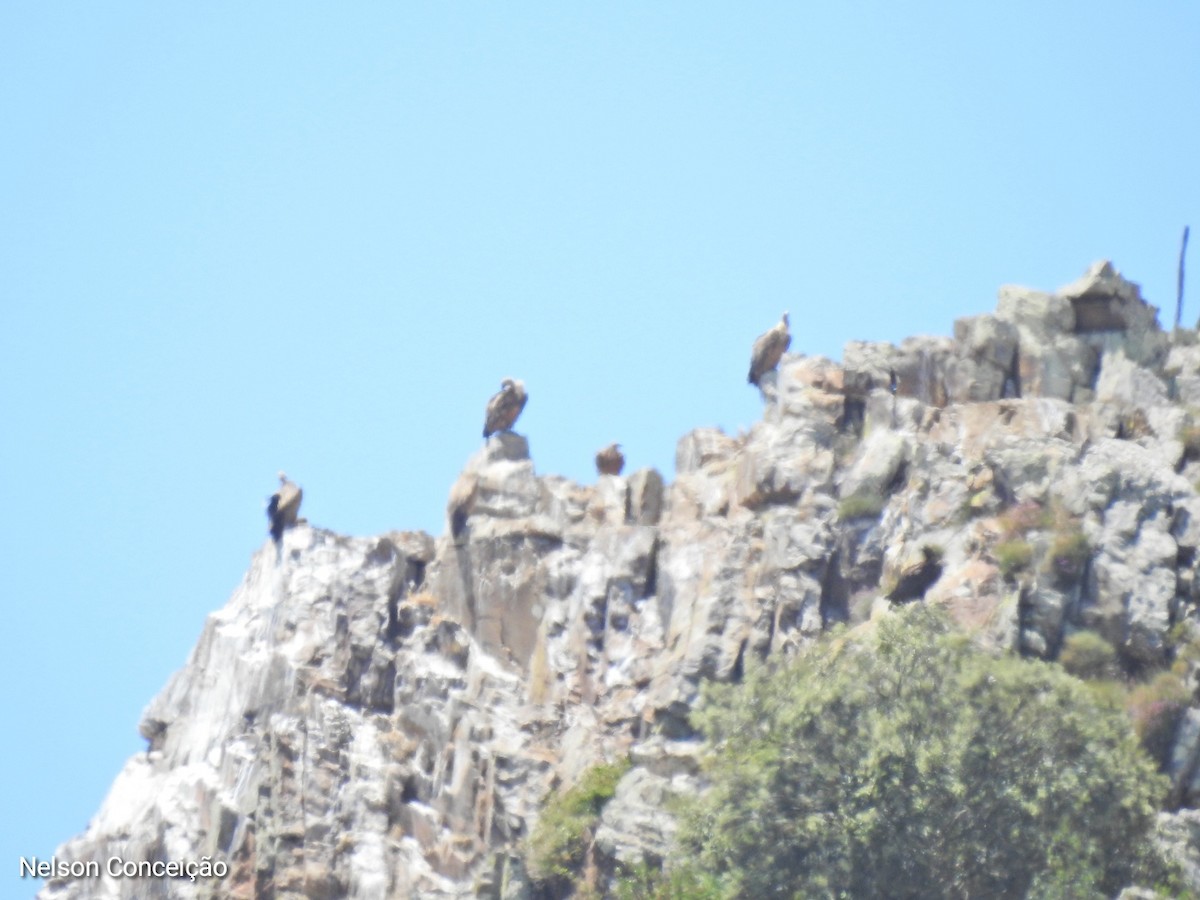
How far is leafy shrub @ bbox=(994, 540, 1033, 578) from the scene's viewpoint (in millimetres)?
A: 60906

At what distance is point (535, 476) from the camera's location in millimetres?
78750

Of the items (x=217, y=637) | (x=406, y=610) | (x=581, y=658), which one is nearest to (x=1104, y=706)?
(x=581, y=658)

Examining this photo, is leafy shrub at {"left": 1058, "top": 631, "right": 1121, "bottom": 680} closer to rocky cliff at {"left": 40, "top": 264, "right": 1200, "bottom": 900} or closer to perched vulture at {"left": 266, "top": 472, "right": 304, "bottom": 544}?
rocky cliff at {"left": 40, "top": 264, "right": 1200, "bottom": 900}

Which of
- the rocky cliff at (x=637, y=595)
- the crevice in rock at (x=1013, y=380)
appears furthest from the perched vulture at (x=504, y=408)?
the crevice in rock at (x=1013, y=380)

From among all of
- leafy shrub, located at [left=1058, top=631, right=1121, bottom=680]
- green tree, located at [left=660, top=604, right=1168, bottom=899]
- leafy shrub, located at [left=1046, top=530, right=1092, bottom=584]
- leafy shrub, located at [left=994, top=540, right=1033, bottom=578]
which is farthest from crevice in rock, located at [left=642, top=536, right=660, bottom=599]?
green tree, located at [left=660, top=604, right=1168, bottom=899]

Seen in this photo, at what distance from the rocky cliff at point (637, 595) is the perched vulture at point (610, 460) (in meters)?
1.19

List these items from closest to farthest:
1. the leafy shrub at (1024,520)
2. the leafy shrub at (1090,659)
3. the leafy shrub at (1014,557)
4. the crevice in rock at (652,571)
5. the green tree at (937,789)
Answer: the green tree at (937,789)
the leafy shrub at (1090,659)
the leafy shrub at (1014,557)
the leafy shrub at (1024,520)
the crevice in rock at (652,571)

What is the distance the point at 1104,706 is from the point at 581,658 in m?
19.6

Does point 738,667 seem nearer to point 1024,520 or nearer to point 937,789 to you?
point 1024,520

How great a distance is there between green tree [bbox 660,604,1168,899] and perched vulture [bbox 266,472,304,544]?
29.4 meters

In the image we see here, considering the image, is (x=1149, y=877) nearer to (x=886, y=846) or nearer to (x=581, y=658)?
(x=886, y=846)

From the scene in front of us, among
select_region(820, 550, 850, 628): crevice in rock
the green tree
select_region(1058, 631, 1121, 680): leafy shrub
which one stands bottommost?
the green tree

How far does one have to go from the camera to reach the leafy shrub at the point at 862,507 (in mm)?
67500

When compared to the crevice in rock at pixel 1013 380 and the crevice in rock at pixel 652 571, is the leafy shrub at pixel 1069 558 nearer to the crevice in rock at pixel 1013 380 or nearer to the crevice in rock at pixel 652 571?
the crevice in rock at pixel 652 571
